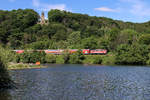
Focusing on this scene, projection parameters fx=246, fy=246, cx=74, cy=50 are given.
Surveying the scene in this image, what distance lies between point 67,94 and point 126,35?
127043 mm

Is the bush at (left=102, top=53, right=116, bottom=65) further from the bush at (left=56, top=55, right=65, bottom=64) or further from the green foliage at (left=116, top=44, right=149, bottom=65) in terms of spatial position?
the bush at (left=56, top=55, right=65, bottom=64)

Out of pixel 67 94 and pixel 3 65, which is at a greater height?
pixel 3 65

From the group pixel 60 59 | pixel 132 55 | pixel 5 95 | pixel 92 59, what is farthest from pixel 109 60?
pixel 5 95

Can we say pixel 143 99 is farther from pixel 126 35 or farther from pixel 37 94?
pixel 126 35

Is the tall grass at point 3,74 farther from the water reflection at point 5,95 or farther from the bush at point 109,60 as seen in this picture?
the bush at point 109,60

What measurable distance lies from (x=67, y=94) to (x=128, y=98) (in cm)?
805

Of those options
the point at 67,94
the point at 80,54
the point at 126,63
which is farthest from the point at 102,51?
the point at 67,94

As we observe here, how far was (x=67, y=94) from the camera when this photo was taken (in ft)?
109

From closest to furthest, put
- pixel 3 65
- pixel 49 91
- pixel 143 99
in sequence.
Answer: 1. pixel 143 99
2. pixel 3 65
3. pixel 49 91

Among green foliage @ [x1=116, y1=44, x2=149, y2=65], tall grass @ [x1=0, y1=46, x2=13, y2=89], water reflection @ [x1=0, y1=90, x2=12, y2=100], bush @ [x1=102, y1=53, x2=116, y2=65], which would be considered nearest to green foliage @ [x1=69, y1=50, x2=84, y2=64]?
bush @ [x1=102, y1=53, x2=116, y2=65]

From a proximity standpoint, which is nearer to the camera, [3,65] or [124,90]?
[3,65]

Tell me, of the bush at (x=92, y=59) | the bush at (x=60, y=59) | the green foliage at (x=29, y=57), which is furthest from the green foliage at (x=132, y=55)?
the green foliage at (x=29, y=57)

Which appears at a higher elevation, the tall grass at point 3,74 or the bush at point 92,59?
the tall grass at point 3,74

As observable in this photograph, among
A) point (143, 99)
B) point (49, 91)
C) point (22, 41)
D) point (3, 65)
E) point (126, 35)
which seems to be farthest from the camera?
point (22, 41)
